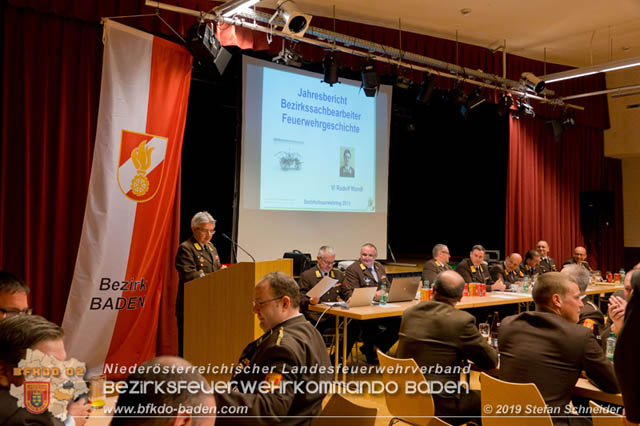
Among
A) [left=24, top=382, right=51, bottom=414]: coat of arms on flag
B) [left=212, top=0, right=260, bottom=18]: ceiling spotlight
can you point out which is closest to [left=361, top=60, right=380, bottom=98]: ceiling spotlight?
[left=212, top=0, right=260, bottom=18]: ceiling spotlight

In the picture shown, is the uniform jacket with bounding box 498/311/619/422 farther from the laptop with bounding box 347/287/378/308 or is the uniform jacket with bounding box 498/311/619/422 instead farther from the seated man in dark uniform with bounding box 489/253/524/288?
the seated man in dark uniform with bounding box 489/253/524/288

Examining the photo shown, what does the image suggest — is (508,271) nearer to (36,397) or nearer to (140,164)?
(140,164)

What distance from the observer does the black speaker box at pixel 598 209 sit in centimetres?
973

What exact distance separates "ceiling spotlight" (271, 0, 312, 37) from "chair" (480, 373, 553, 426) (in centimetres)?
416

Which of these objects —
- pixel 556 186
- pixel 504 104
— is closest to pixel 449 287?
pixel 504 104

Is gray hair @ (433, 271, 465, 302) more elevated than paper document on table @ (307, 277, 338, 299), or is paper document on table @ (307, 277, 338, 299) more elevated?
gray hair @ (433, 271, 465, 302)

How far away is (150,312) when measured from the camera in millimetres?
5102

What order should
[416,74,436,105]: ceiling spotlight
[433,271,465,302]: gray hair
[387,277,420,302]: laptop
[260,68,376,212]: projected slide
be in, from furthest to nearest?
[416,74,436,105]: ceiling spotlight, [260,68,376,212]: projected slide, [387,277,420,302]: laptop, [433,271,465,302]: gray hair

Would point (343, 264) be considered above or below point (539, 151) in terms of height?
below

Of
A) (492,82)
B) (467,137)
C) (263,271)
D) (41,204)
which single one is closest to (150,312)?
(41,204)

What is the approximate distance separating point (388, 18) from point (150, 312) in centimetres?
467

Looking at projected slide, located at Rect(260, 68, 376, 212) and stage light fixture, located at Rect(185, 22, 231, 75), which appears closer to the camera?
stage light fixture, located at Rect(185, 22, 231, 75)

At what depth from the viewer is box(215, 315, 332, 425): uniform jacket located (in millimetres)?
1776

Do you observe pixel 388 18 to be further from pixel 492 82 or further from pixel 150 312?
pixel 150 312
